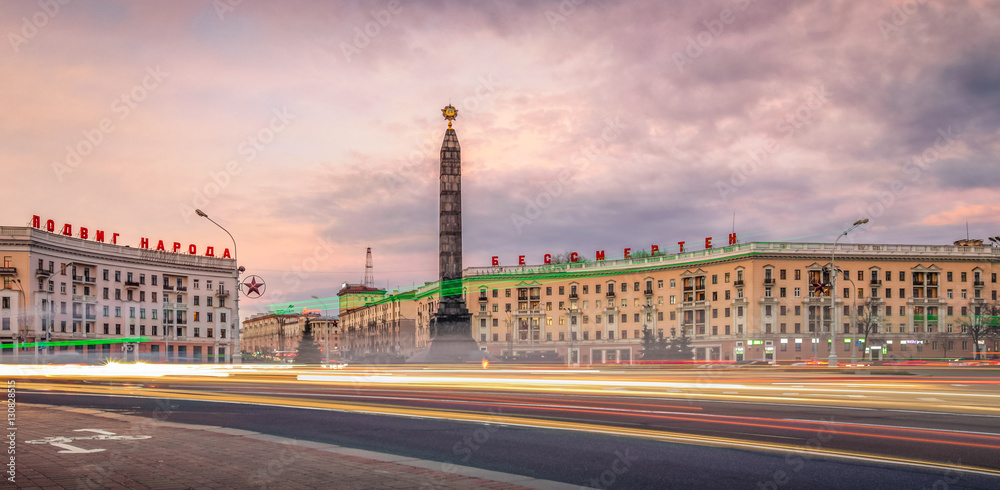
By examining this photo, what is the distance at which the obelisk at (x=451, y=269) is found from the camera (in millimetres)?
60375

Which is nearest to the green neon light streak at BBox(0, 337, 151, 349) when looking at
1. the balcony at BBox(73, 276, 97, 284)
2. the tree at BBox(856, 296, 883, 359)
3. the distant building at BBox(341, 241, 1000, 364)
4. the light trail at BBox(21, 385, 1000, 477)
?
the balcony at BBox(73, 276, 97, 284)

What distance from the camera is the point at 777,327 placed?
328ft

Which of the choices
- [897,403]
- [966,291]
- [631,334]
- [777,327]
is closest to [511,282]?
[631,334]

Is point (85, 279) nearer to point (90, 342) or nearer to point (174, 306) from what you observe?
point (90, 342)

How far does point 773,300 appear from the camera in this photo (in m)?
100

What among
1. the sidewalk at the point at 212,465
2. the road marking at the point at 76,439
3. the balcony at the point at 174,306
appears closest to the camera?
the sidewalk at the point at 212,465

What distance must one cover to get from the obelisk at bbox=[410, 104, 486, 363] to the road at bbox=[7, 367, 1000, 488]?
118ft

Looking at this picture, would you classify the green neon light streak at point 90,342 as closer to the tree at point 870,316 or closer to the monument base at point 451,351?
the monument base at point 451,351

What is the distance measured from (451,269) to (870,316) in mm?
64635

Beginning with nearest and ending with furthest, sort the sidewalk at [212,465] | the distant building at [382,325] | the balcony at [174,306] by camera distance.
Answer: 1. the sidewalk at [212,465]
2. the balcony at [174,306]
3. the distant building at [382,325]

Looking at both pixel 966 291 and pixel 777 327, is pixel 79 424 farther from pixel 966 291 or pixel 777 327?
pixel 966 291

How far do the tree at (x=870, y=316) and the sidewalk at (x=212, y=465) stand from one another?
10153 centimetres

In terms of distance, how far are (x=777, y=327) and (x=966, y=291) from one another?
27117 millimetres

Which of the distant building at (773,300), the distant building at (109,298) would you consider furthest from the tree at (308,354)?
the distant building at (773,300)
